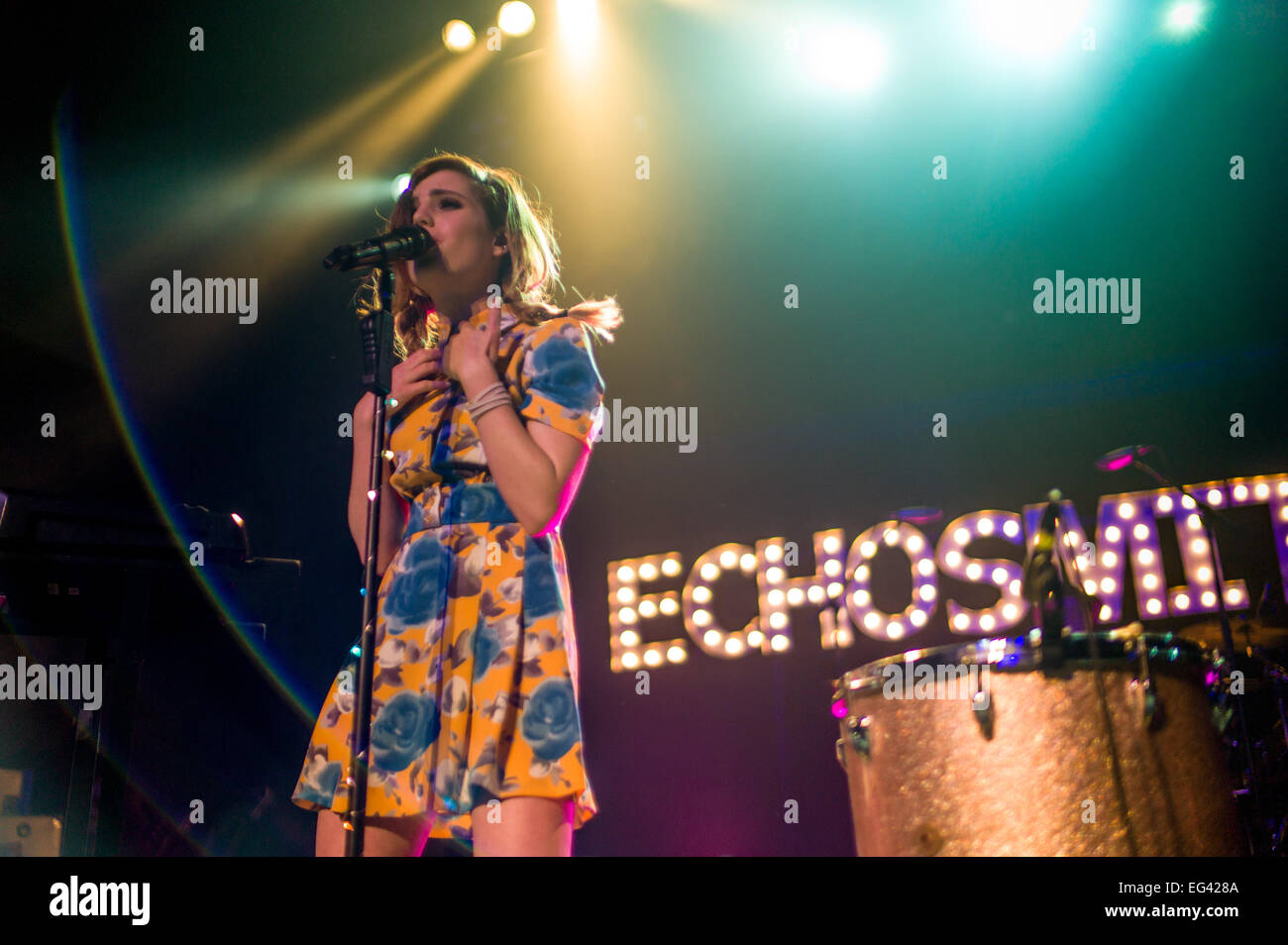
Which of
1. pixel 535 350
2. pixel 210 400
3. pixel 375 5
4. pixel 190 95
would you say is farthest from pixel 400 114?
pixel 535 350

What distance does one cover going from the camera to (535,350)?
5.46ft

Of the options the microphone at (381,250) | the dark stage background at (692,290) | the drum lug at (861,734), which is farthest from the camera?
the dark stage background at (692,290)

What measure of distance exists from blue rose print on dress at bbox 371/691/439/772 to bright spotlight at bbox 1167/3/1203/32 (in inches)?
148

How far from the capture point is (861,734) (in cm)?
235

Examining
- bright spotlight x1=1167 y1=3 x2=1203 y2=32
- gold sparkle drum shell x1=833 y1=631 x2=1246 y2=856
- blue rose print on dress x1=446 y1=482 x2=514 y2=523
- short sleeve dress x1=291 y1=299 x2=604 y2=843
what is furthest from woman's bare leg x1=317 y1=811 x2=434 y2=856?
bright spotlight x1=1167 y1=3 x2=1203 y2=32

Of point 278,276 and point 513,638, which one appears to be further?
point 278,276

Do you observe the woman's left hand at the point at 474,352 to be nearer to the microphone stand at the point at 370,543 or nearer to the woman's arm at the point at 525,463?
the woman's arm at the point at 525,463

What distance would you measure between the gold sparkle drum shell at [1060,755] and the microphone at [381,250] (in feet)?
4.89

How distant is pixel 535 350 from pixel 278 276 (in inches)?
79.6

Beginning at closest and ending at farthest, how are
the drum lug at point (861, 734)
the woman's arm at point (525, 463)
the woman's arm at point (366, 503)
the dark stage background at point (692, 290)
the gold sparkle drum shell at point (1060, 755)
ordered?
the woman's arm at point (525, 463), the woman's arm at point (366, 503), the gold sparkle drum shell at point (1060, 755), the drum lug at point (861, 734), the dark stage background at point (692, 290)

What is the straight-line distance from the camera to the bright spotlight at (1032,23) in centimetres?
338

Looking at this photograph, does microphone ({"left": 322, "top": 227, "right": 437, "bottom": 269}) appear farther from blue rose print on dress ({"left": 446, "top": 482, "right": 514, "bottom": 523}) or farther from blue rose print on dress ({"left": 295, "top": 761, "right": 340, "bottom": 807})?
blue rose print on dress ({"left": 295, "top": 761, "right": 340, "bottom": 807})

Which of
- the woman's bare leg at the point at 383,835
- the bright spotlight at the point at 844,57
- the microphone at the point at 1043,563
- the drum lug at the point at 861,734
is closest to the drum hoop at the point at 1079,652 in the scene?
the microphone at the point at 1043,563
